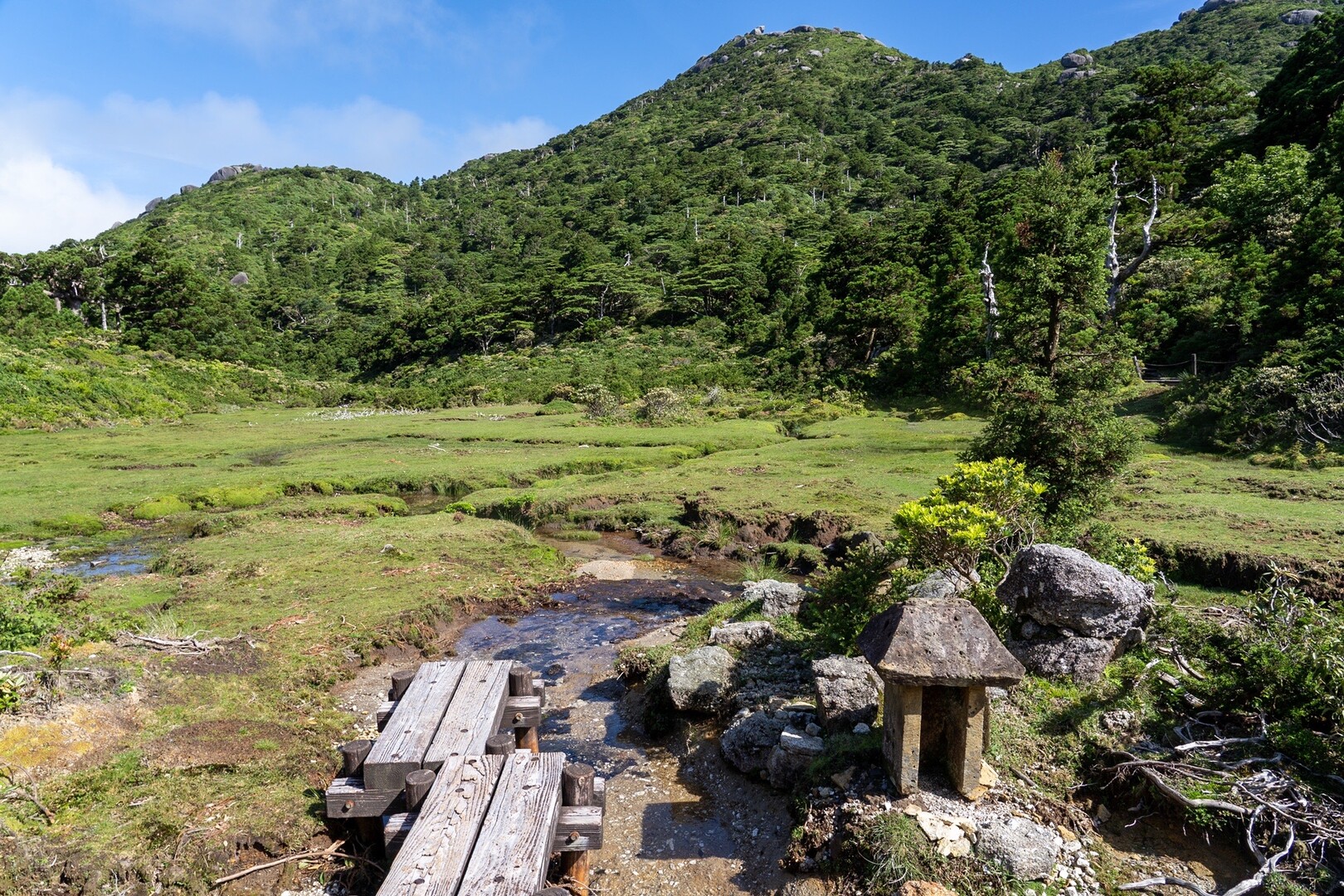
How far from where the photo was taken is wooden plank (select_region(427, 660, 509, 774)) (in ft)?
23.2

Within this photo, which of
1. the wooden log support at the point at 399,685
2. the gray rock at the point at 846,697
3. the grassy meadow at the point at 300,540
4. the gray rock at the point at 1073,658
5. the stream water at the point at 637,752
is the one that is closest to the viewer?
the grassy meadow at the point at 300,540

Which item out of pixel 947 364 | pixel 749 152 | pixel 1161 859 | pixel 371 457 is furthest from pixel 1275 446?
pixel 749 152

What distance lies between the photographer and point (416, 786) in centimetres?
635

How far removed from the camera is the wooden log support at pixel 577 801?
658 centimetres

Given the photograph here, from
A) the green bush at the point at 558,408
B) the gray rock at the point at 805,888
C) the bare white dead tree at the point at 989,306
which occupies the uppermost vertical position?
the bare white dead tree at the point at 989,306

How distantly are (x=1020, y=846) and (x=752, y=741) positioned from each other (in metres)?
3.98

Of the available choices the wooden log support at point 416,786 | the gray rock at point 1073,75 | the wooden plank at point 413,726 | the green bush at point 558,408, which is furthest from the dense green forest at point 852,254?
the wooden log support at point 416,786

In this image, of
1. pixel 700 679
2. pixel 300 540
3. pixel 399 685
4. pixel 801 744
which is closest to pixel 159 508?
pixel 300 540

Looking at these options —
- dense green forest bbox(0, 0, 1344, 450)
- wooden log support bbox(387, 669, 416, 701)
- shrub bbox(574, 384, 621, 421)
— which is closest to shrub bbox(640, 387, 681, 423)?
shrub bbox(574, 384, 621, 421)

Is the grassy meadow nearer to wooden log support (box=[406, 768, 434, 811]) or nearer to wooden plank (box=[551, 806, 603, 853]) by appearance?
wooden log support (box=[406, 768, 434, 811])

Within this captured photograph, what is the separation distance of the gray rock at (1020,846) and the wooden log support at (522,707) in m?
5.65

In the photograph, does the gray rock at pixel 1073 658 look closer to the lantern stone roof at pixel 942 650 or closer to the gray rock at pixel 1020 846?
the gray rock at pixel 1020 846

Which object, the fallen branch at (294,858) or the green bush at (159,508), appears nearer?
the fallen branch at (294,858)

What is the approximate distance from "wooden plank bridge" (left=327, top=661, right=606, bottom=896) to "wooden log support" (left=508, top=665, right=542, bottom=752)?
14.3 inches
